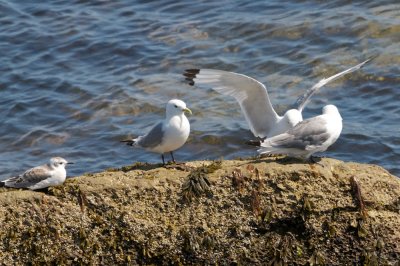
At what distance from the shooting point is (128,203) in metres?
6.34

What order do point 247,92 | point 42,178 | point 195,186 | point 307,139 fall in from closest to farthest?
point 195,186
point 42,178
point 307,139
point 247,92

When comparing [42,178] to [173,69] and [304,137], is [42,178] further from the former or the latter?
[173,69]

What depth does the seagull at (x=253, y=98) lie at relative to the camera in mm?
8312

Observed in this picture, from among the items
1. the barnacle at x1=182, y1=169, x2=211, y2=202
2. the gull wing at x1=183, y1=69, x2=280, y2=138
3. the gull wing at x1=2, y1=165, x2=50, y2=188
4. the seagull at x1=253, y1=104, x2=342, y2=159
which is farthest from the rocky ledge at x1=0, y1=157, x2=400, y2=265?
the gull wing at x1=183, y1=69, x2=280, y2=138

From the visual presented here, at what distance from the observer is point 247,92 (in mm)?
8695

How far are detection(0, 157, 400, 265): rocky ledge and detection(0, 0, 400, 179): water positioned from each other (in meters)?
3.13

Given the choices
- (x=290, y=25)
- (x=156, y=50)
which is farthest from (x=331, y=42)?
(x=156, y=50)

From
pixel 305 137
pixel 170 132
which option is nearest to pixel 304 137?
pixel 305 137

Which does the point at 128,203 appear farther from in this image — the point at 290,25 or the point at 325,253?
the point at 290,25

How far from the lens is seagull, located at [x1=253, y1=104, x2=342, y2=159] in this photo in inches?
275

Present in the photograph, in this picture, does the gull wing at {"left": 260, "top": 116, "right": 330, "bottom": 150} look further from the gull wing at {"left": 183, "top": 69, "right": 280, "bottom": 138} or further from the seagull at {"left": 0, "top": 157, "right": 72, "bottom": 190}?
the seagull at {"left": 0, "top": 157, "right": 72, "bottom": 190}

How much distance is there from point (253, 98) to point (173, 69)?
14.7 feet

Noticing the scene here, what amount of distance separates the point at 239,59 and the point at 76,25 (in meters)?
3.77

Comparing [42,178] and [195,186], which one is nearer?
[195,186]
